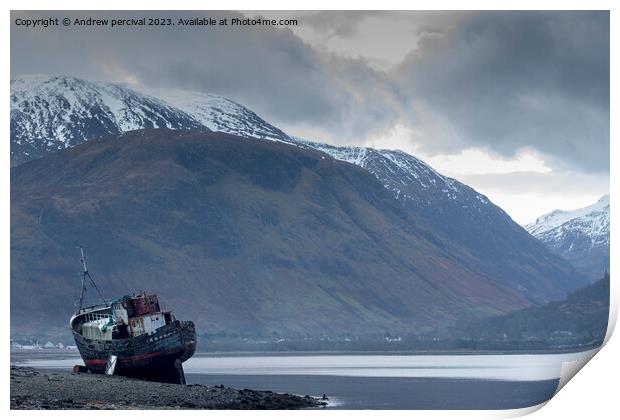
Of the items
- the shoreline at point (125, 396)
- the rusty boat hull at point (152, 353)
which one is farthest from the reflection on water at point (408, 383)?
the rusty boat hull at point (152, 353)

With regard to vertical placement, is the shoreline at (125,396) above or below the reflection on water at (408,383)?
below

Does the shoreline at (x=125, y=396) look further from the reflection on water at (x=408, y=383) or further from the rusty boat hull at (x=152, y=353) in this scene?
the reflection on water at (x=408, y=383)

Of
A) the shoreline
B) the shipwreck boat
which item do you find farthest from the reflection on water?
the shipwreck boat

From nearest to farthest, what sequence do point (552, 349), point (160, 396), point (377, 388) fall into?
point (160, 396)
point (377, 388)
point (552, 349)

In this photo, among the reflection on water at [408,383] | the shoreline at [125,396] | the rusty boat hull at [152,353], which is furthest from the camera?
the rusty boat hull at [152,353]

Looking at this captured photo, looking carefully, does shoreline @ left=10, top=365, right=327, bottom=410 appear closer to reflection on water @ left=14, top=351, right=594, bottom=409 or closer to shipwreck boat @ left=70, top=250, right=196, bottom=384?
shipwreck boat @ left=70, top=250, right=196, bottom=384
